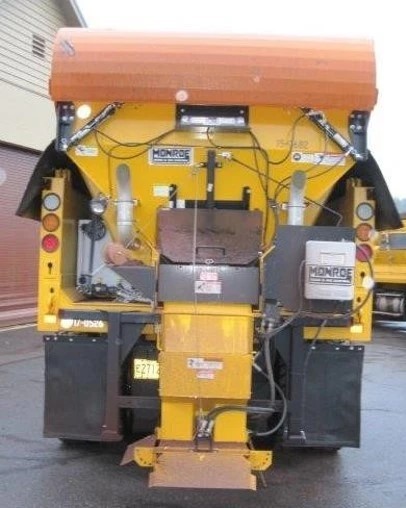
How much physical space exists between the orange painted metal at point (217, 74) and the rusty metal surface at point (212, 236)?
76cm

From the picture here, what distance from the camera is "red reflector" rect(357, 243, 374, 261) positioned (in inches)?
206

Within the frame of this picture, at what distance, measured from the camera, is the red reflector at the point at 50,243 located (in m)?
5.37

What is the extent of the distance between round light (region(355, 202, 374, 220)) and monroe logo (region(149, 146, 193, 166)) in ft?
4.09

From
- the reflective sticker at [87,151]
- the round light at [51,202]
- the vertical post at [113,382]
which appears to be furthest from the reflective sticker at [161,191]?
the vertical post at [113,382]

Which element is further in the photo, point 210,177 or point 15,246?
point 15,246

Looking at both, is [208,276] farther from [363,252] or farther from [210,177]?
[363,252]

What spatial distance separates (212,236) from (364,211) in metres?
1.18

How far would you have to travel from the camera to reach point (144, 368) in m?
5.52

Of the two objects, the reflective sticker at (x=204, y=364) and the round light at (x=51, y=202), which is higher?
the round light at (x=51, y=202)

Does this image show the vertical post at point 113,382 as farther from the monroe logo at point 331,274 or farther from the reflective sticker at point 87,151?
the monroe logo at point 331,274

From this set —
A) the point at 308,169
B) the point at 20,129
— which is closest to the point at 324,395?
the point at 308,169

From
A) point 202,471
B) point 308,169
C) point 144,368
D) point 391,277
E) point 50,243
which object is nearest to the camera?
point 202,471

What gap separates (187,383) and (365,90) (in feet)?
7.35

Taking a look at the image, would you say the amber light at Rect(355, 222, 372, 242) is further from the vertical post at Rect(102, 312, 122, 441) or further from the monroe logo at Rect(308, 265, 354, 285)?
the vertical post at Rect(102, 312, 122, 441)
